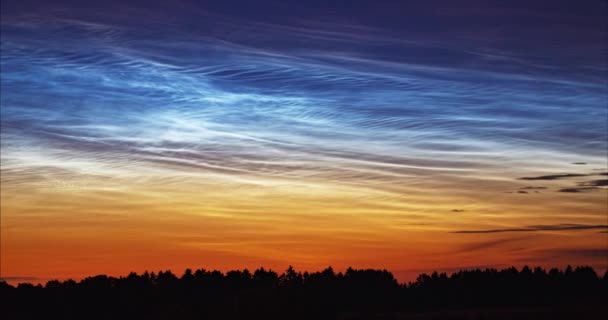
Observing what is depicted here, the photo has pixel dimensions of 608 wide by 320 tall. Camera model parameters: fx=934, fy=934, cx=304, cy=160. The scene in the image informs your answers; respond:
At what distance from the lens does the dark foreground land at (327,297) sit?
5217 inches

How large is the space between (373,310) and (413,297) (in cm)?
1989

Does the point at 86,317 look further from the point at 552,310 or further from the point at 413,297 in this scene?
the point at 552,310

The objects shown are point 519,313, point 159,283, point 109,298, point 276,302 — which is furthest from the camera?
point 159,283

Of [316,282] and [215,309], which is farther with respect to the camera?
[316,282]

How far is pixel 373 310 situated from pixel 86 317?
4937cm

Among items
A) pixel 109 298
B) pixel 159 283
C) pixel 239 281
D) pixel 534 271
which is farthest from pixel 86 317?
pixel 534 271

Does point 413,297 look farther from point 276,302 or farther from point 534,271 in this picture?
point 276,302

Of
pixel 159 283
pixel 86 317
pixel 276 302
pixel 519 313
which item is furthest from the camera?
pixel 159 283

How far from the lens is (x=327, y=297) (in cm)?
17088

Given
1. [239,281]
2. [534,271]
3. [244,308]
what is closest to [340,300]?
[239,281]

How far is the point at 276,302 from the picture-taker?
123 metres

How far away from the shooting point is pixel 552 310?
135875 mm

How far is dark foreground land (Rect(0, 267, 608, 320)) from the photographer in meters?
132

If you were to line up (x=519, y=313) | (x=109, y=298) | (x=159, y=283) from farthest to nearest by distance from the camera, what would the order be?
(x=159, y=283), (x=109, y=298), (x=519, y=313)
